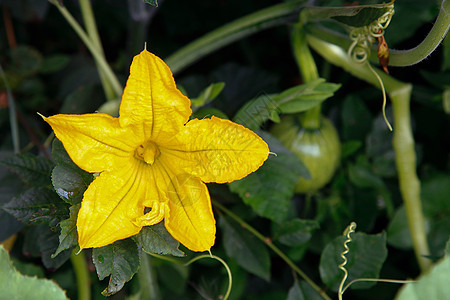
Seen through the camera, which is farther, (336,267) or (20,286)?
(336,267)

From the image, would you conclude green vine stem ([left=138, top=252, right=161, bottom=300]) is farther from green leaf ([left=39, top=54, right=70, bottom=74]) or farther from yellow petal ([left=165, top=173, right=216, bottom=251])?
green leaf ([left=39, top=54, right=70, bottom=74])

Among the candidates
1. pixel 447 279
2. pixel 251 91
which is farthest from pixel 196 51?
pixel 447 279

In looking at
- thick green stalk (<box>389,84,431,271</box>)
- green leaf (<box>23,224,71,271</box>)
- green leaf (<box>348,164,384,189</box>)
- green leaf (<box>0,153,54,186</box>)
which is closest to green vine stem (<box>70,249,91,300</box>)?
green leaf (<box>23,224,71,271</box>)

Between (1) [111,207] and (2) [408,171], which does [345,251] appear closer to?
(2) [408,171]

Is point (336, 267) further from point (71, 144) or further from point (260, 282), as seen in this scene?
point (71, 144)

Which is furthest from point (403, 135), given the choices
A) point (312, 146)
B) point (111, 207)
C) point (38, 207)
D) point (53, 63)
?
point (53, 63)

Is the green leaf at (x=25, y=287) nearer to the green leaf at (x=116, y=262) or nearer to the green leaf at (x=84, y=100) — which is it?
the green leaf at (x=116, y=262)
